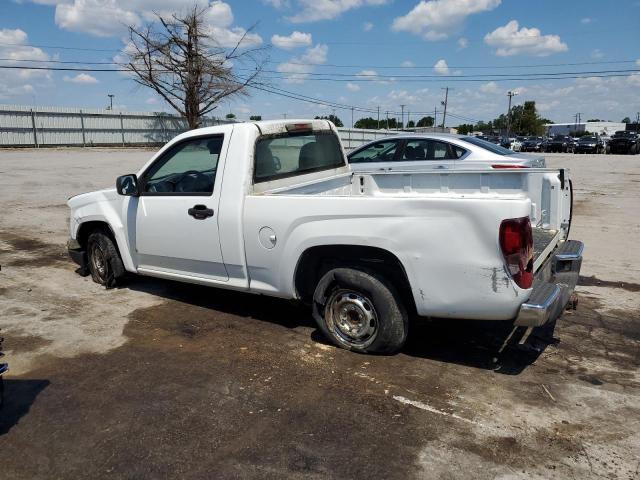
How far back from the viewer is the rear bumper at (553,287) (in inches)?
143

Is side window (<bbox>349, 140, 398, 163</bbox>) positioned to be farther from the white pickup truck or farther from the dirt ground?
the dirt ground

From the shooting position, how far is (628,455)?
3035 mm

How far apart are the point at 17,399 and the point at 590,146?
4990 cm

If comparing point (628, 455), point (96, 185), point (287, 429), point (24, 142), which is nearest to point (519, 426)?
point (628, 455)

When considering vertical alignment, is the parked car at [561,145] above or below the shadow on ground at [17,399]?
above

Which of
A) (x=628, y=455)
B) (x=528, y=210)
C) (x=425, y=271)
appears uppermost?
(x=528, y=210)

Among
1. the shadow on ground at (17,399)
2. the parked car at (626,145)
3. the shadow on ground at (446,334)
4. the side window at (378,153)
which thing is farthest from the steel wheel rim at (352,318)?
the parked car at (626,145)

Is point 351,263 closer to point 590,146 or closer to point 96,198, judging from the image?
point 96,198

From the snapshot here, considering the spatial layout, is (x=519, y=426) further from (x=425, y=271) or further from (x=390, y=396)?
(x=425, y=271)

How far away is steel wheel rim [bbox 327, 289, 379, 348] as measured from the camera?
14.0 feet

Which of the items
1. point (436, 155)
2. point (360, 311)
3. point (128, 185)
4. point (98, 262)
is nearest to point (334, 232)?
point (360, 311)

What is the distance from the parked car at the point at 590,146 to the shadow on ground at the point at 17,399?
49.7 m

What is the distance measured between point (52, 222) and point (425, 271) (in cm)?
935

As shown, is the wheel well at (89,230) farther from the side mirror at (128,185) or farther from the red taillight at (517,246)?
the red taillight at (517,246)
